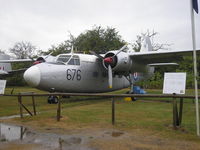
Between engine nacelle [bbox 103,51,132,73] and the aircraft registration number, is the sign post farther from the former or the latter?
engine nacelle [bbox 103,51,132,73]

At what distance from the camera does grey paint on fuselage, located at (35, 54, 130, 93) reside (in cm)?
1318

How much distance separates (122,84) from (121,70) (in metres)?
4.25

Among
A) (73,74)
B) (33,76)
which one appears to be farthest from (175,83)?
(73,74)

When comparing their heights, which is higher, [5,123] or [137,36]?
[137,36]

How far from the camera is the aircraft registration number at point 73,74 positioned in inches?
569

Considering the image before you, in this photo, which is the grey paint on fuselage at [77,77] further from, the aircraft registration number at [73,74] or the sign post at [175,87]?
the sign post at [175,87]

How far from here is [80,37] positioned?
177ft

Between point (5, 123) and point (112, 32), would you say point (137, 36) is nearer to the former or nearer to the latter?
point (112, 32)

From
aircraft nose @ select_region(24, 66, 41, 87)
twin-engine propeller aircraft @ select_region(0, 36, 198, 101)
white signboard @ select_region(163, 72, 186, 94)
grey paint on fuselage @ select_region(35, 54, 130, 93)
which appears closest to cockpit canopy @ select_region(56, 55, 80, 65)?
twin-engine propeller aircraft @ select_region(0, 36, 198, 101)

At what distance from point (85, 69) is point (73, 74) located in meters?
1.35

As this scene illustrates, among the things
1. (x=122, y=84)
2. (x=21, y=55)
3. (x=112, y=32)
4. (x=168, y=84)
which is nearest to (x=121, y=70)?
(x=122, y=84)

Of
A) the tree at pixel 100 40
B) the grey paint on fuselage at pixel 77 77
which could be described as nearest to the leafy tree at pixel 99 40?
the tree at pixel 100 40

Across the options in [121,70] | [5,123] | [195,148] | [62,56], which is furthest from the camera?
[121,70]

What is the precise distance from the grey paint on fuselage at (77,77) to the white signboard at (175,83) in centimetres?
793
